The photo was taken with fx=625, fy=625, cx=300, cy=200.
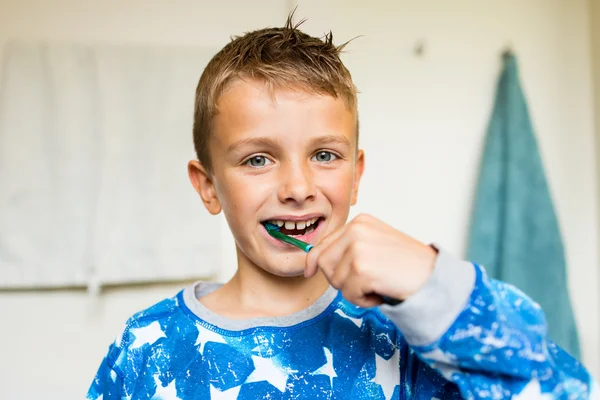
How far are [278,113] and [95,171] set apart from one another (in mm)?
924

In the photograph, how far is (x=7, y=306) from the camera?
155 cm

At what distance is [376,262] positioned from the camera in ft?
1.83

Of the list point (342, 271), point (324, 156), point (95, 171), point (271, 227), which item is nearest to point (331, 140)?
point (324, 156)

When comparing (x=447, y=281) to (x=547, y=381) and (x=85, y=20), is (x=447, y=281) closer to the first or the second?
(x=547, y=381)

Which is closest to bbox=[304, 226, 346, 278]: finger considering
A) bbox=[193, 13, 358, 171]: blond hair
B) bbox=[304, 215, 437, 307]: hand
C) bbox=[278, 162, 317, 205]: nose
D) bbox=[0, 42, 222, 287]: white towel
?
bbox=[304, 215, 437, 307]: hand

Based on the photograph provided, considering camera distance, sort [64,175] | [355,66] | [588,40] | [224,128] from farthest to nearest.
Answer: [588,40] → [355,66] → [64,175] → [224,128]

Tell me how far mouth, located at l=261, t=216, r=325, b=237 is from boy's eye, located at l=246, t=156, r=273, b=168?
71mm

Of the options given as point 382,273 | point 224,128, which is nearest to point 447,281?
point 382,273

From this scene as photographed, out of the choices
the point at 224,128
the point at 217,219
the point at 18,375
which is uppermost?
the point at 224,128

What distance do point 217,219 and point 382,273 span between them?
107 cm

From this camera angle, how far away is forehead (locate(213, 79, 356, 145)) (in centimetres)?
75

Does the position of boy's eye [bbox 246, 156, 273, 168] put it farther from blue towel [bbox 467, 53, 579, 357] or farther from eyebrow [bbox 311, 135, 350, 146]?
blue towel [bbox 467, 53, 579, 357]

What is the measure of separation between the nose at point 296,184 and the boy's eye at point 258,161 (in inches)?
1.1

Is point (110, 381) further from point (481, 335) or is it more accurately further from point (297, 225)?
point (481, 335)
